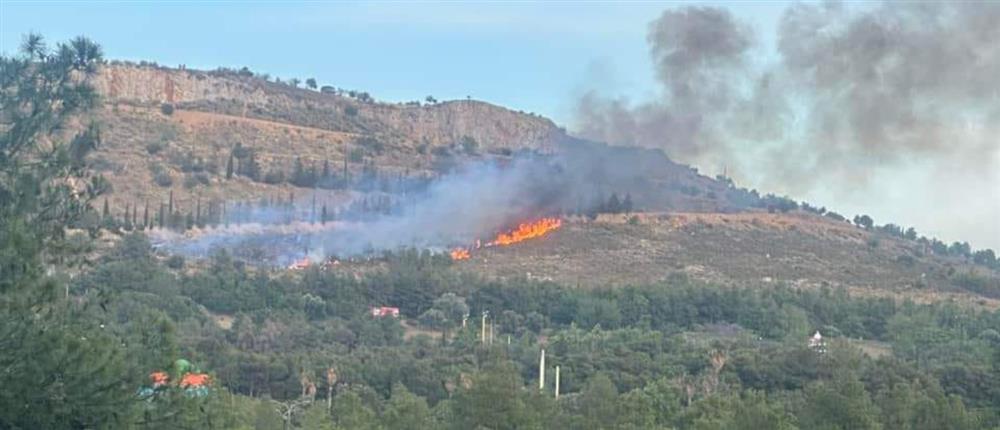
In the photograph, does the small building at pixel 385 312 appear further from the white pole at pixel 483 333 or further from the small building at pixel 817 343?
the small building at pixel 817 343

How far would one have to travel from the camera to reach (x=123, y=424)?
100 ft

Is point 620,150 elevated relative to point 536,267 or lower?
elevated

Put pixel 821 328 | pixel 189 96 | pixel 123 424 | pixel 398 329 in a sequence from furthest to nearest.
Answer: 1. pixel 189 96
2. pixel 821 328
3. pixel 398 329
4. pixel 123 424

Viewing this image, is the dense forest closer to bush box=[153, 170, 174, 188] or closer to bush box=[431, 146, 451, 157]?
bush box=[153, 170, 174, 188]

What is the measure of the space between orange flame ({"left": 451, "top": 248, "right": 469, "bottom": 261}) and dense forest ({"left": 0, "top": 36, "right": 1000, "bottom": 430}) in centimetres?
408

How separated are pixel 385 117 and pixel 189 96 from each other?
23.3m

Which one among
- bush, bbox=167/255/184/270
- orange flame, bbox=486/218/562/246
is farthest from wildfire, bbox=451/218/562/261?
bush, bbox=167/255/184/270

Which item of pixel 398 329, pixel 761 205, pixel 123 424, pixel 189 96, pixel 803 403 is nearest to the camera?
pixel 123 424

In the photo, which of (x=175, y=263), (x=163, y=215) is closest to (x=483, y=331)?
(x=175, y=263)

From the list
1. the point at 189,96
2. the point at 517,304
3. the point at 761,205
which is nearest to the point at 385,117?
the point at 189,96

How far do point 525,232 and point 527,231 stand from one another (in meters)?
0.22

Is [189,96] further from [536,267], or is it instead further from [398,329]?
[398,329]

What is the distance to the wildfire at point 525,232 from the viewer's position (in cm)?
13425

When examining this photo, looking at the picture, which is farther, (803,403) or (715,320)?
(715,320)
